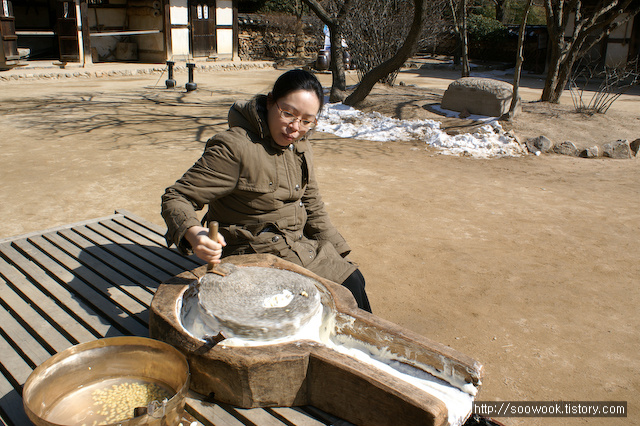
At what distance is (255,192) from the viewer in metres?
2.29

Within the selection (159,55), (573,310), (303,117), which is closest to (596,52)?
(159,55)

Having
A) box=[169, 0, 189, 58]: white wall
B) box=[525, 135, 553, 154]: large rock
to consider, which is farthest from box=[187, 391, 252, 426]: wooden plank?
box=[169, 0, 189, 58]: white wall

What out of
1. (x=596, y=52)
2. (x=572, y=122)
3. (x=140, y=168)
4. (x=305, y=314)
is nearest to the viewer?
(x=305, y=314)

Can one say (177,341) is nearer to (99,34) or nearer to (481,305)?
(481,305)

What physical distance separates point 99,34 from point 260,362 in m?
16.6

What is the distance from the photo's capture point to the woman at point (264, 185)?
214cm

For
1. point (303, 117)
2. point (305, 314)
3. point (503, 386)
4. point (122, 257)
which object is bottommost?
point (503, 386)

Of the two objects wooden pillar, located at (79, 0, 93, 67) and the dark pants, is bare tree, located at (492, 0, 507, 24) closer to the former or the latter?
wooden pillar, located at (79, 0, 93, 67)

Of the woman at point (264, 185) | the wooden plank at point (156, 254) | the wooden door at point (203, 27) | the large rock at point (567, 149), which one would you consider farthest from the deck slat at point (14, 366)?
the wooden door at point (203, 27)

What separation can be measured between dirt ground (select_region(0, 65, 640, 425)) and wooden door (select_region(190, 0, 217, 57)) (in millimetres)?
9339

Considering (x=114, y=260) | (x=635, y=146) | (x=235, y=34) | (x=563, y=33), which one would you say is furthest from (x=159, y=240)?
(x=235, y=34)

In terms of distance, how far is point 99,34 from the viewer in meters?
15.9

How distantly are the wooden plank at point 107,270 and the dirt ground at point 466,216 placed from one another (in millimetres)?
1267

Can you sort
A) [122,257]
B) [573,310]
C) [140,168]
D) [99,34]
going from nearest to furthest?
[122,257] → [573,310] → [140,168] → [99,34]
